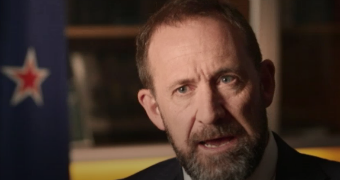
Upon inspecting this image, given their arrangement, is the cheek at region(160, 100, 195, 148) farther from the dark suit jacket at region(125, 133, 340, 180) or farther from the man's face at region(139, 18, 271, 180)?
the dark suit jacket at region(125, 133, 340, 180)

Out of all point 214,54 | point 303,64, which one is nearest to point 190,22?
point 214,54

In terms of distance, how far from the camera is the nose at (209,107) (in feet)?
2.44

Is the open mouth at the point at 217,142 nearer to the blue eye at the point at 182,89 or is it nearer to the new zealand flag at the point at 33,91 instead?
the blue eye at the point at 182,89

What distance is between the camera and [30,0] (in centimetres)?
121

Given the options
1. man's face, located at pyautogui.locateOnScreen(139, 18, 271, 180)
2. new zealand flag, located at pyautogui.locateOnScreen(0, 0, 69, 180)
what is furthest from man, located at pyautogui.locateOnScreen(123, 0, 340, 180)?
new zealand flag, located at pyautogui.locateOnScreen(0, 0, 69, 180)

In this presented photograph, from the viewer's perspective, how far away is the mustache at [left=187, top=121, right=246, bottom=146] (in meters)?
0.75

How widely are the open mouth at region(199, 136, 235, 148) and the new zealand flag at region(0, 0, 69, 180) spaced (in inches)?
22.4

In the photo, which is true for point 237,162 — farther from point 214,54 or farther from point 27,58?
point 27,58

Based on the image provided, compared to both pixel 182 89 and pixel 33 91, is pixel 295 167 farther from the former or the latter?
pixel 33 91

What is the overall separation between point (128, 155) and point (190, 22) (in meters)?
0.75

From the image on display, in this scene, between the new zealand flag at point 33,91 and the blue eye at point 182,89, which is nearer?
the blue eye at point 182,89

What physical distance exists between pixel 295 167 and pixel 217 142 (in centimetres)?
16

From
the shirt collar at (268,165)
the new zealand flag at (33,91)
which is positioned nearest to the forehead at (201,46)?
the shirt collar at (268,165)

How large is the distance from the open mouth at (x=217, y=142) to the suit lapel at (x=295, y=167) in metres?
0.13
